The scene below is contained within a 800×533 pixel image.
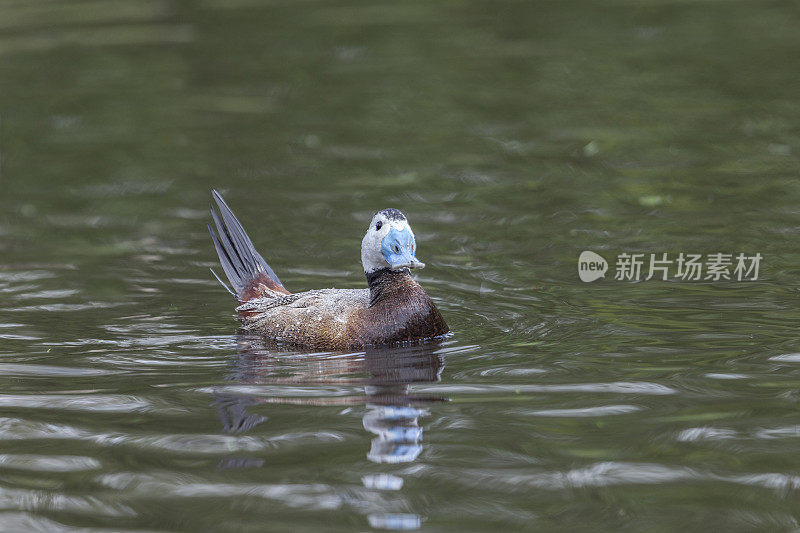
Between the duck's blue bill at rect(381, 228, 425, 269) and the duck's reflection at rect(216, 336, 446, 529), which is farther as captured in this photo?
the duck's blue bill at rect(381, 228, 425, 269)

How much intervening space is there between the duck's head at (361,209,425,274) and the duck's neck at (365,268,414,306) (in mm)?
71

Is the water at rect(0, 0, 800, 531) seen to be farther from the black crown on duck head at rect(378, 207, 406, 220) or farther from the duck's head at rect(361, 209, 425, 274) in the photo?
the black crown on duck head at rect(378, 207, 406, 220)

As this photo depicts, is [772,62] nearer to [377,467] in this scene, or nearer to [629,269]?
[629,269]

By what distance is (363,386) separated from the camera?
742 cm

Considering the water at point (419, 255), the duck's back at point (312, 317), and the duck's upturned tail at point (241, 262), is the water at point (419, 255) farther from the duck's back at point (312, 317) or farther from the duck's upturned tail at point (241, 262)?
the duck's upturned tail at point (241, 262)

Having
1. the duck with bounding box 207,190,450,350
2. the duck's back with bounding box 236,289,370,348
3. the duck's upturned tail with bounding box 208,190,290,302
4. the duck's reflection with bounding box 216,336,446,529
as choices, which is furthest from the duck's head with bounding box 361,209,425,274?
the duck's upturned tail with bounding box 208,190,290,302

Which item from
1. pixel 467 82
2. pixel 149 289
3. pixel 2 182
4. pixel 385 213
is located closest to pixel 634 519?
pixel 385 213

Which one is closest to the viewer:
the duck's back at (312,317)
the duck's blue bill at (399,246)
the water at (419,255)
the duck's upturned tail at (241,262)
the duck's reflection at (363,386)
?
the water at (419,255)

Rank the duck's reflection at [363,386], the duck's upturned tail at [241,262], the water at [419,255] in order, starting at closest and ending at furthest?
the water at [419,255] → the duck's reflection at [363,386] → the duck's upturned tail at [241,262]

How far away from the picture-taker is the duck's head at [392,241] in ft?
26.5

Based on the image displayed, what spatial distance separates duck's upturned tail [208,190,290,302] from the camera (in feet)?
30.8

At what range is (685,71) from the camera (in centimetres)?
1652

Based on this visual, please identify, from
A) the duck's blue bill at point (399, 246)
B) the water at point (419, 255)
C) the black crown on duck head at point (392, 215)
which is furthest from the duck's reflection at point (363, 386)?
the black crown on duck head at point (392, 215)

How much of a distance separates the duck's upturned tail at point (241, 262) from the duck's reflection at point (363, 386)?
701mm
